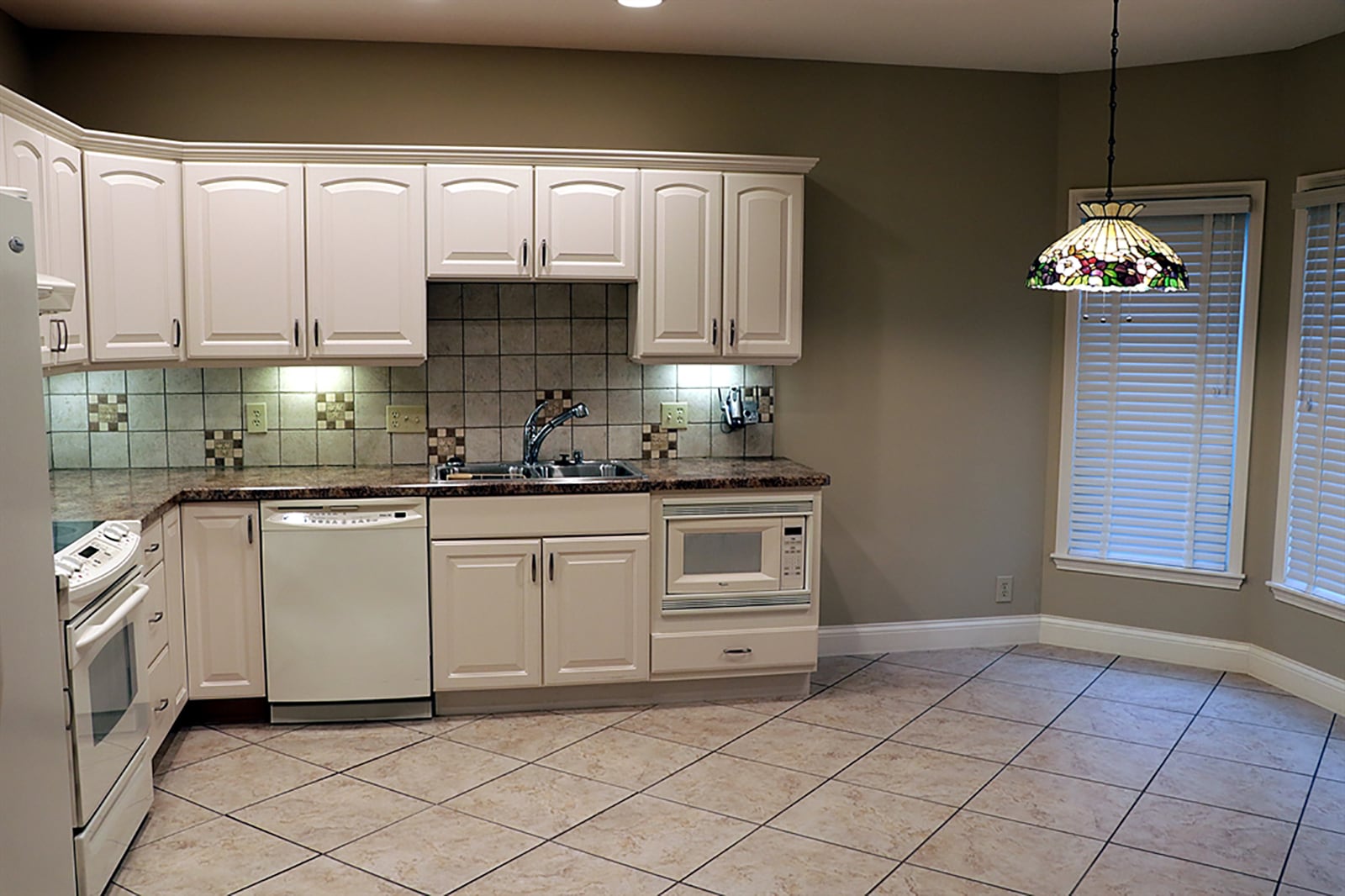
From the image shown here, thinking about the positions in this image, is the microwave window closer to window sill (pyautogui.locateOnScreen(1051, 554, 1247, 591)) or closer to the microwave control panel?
the microwave control panel

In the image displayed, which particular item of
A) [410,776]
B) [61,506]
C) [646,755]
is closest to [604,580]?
[646,755]

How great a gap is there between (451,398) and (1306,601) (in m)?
3.47

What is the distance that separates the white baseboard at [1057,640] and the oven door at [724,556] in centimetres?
78

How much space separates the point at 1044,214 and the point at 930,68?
0.81 m

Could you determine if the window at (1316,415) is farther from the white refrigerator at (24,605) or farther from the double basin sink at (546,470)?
the white refrigerator at (24,605)

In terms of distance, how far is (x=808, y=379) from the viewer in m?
4.79

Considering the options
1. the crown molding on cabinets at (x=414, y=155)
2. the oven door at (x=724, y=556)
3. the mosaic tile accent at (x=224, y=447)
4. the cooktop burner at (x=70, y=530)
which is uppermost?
the crown molding on cabinets at (x=414, y=155)

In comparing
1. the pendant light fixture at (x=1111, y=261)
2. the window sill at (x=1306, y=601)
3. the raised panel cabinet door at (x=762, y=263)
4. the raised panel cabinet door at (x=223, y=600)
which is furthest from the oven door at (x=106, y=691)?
the window sill at (x=1306, y=601)

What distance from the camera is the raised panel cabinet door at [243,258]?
397 centimetres

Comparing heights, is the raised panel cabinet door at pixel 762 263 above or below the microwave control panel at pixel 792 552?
above

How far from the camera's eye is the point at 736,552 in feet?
13.9

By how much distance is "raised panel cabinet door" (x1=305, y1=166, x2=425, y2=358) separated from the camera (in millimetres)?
4031

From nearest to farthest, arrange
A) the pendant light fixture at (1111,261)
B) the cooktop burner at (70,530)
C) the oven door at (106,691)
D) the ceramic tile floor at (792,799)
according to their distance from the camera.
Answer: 1. the oven door at (106,691)
2. the cooktop burner at (70,530)
3. the ceramic tile floor at (792,799)
4. the pendant light fixture at (1111,261)

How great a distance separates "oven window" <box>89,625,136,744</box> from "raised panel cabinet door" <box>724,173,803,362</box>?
7.77 ft
